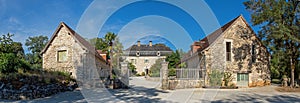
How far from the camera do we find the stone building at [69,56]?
722 inches

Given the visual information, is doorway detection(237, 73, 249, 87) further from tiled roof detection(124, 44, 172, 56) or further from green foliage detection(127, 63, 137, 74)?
tiled roof detection(124, 44, 172, 56)

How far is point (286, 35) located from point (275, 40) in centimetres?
117

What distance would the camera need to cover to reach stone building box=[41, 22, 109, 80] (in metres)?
18.3

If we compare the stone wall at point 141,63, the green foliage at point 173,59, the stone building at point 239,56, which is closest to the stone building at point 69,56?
the stone building at point 239,56

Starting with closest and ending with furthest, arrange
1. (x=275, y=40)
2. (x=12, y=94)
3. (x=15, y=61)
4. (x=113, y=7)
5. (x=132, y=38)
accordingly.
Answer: (x=12, y=94), (x=15, y=61), (x=113, y=7), (x=275, y=40), (x=132, y=38)

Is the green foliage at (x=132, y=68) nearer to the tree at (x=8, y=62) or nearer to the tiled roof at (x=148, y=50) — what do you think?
the tiled roof at (x=148, y=50)

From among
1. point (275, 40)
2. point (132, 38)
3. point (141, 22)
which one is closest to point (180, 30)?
point (141, 22)

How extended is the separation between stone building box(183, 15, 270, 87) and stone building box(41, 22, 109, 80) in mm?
9987

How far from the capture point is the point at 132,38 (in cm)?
1703

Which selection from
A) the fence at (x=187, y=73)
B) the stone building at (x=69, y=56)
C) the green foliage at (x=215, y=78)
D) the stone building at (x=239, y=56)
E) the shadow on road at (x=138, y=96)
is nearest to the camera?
the shadow on road at (x=138, y=96)

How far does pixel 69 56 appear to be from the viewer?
19016mm

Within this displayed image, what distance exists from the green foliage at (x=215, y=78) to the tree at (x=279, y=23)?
4289mm

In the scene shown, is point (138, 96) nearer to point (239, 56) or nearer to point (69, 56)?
point (69, 56)

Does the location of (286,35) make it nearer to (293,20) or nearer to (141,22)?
(293,20)
